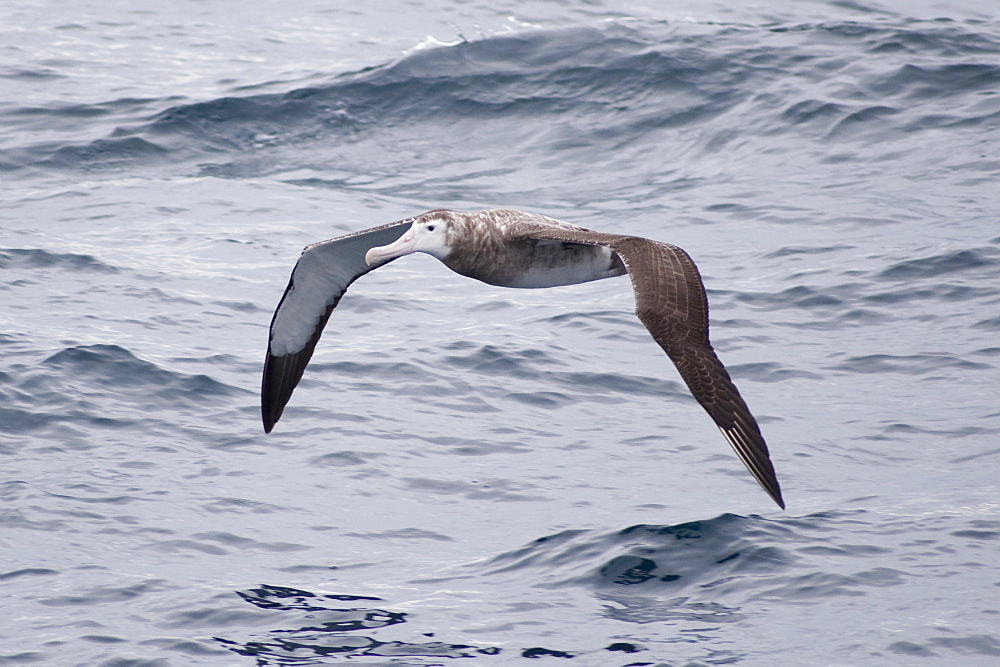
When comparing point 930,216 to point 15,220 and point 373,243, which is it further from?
point 15,220

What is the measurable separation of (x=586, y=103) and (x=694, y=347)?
12.2 m

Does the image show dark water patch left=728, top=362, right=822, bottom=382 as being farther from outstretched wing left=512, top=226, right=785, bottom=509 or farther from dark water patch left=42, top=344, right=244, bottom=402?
dark water patch left=42, top=344, right=244, bottom=402

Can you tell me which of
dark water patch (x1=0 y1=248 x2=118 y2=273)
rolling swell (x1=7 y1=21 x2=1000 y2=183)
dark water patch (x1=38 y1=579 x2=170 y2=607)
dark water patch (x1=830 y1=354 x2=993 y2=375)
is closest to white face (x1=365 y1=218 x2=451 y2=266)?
dark water patch (x1=38 y1=579 x2=170 y2=607)

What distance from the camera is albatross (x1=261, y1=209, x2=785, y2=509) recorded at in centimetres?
901

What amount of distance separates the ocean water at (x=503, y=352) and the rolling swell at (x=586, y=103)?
63mm

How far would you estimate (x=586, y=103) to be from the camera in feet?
68.1

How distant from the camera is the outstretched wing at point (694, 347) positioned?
8.91 m

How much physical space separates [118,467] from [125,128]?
391 inches

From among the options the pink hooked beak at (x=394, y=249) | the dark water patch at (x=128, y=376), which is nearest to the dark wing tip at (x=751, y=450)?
the pink hooked beak at (x=394, y=249)

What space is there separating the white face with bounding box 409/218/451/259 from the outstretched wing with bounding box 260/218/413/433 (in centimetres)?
75

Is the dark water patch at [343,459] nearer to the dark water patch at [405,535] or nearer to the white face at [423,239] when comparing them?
the dark water patch at [405,535]

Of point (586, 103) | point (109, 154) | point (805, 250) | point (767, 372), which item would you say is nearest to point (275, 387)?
point (767, 372)

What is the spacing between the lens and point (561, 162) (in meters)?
19.6

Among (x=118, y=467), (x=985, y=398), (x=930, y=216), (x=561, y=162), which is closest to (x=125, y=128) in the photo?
(x=561, y=162)
